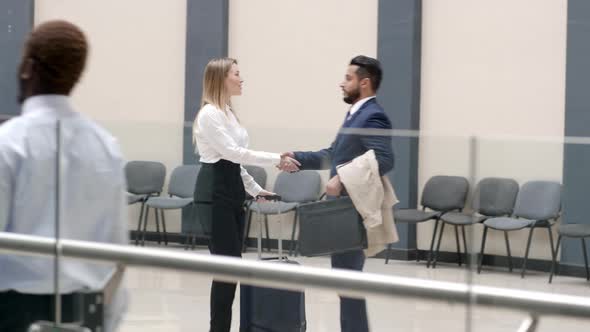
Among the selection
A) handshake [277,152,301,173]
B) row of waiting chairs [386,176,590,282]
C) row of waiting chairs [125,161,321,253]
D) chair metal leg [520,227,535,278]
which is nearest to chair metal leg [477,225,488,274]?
row of waiting chairs [386,176,590,282]

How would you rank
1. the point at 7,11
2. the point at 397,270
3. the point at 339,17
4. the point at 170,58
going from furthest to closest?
the point at 7,11
the point at 170,58
the point at 339,17
the point at 397,270

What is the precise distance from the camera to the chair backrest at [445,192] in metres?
2.65

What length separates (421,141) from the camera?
311 cm

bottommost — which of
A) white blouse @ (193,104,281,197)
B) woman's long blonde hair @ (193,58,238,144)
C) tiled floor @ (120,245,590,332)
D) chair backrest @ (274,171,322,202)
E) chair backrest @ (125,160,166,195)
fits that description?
tiled floor @ (120,245,590,332)

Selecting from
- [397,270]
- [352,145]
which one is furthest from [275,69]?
[397,270]

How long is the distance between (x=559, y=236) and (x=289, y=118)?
7.17 m

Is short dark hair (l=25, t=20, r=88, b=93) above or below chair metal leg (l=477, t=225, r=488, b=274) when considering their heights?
above

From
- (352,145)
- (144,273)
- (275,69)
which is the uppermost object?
(275,69)

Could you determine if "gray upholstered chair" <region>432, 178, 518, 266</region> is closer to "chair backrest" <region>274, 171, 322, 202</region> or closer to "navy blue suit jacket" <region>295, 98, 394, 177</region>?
"navy blue suit jacket" <region>295, 98, 394, 177</region>

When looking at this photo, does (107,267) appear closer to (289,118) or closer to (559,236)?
(559,236)

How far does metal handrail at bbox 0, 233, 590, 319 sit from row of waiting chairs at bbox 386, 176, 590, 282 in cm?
14

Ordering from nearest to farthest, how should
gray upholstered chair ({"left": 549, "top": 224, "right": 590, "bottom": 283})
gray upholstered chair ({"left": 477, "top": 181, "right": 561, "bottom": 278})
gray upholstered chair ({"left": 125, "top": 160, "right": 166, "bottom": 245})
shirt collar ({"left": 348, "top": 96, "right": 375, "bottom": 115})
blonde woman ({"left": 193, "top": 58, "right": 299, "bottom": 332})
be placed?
gray upholstered chair ({"left": 125, "top": 160, "right": 166, "bottom": 245}) → gray upholstered chair ({"left": 477, "top": 181, "right": 561, "bottom": 278}) → gray upholstered chair ({"left": 549, "top": 224, "right": 590, "bottom": 283}) → blonde woman ({"left": 193, "top": 58, "right": 299, "bottom": 332}) → shirt collar ({"left": 348, "top": 96, "right": 375, "bottom": 115})

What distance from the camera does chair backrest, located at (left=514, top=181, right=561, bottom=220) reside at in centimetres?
349

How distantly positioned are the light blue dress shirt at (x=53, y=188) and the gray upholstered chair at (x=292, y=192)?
126 centimetres
